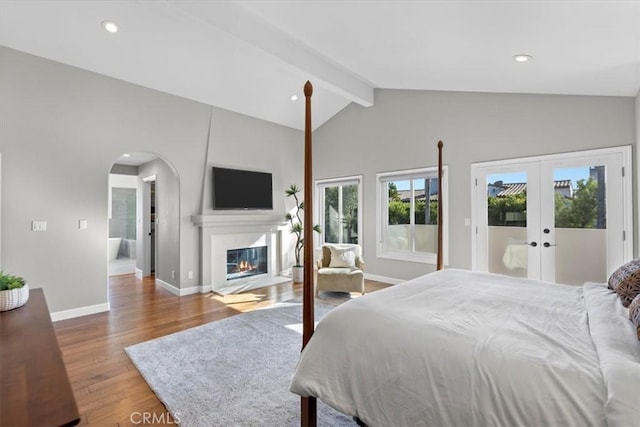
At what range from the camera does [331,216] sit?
6703 mm

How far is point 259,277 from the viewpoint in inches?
233

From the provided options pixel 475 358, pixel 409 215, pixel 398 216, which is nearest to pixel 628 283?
pixel 475 358

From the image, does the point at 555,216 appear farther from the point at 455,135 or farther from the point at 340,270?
the point at 340,270

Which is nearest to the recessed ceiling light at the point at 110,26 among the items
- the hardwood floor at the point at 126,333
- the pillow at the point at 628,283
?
the hardwood floor at the point at 126,333

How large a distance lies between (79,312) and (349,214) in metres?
4.47

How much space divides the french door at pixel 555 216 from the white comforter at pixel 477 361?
6.49ft

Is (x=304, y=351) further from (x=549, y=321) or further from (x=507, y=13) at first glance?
(x=507, y=13)

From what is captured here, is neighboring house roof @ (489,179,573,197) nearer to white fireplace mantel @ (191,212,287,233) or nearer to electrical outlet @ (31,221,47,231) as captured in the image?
white fireplace mantel @ (191,212,287,233)

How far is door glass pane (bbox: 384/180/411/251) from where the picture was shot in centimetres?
542

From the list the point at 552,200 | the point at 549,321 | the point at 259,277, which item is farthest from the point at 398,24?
the point at 259,277

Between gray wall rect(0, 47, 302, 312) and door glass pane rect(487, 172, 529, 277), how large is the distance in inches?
178

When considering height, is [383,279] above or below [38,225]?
below

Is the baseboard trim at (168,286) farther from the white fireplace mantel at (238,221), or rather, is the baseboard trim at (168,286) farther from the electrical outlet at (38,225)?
the electrical outlet at (38,225)

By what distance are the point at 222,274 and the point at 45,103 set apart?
3213 mm
